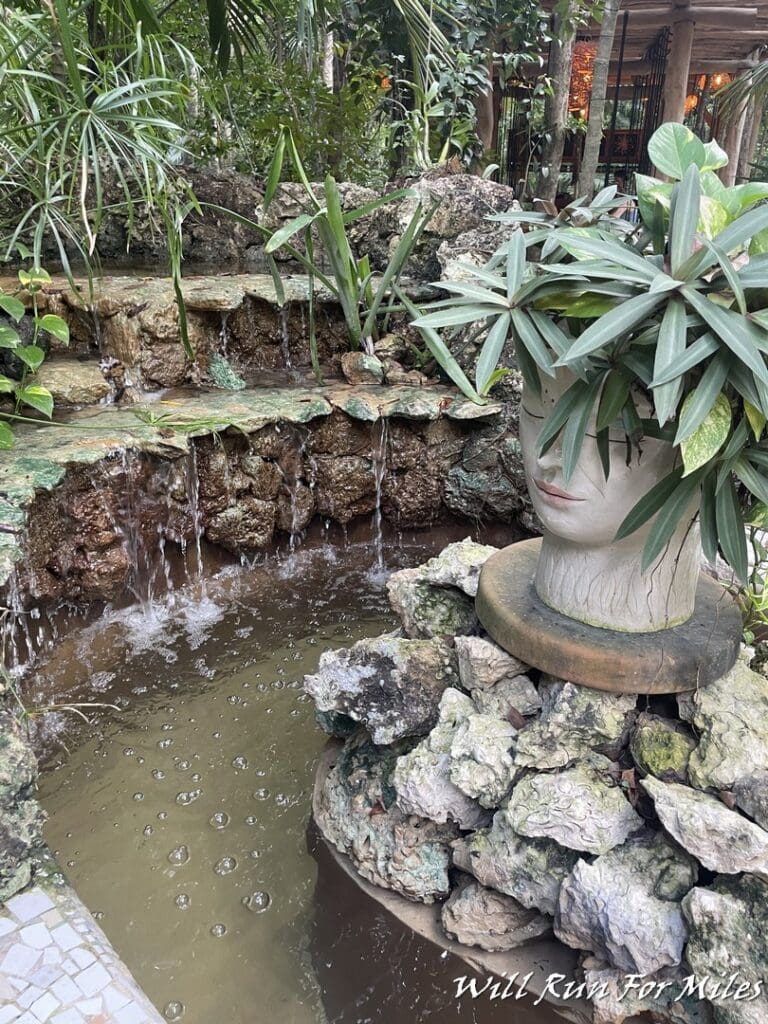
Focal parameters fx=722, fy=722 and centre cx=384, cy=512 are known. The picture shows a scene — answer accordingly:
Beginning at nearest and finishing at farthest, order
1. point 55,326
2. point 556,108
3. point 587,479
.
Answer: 1. point 587,479
2. point 55,326
3. point 556,108

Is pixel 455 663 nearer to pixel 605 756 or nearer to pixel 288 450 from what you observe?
pixel 605 756

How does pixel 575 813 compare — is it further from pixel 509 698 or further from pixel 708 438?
pixel 708 438

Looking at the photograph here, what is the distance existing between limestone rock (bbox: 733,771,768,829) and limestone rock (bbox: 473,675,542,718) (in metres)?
0.46

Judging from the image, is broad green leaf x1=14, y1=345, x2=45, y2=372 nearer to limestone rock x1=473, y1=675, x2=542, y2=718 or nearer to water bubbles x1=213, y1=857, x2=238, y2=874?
water bubbles x1=213, y1=857, x2=238, y2=874

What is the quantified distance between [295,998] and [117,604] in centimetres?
198

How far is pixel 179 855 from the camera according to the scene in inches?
81.0

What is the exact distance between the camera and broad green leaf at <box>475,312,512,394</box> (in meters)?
1.38

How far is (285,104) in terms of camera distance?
19.4 ft

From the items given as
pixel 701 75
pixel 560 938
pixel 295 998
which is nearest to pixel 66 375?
pixel 295 998

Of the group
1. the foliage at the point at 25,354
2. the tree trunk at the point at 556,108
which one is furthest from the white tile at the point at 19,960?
the tree trunk at the point at 556,108

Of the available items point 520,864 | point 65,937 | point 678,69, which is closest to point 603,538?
point 520,864

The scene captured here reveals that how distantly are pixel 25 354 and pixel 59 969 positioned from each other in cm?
254

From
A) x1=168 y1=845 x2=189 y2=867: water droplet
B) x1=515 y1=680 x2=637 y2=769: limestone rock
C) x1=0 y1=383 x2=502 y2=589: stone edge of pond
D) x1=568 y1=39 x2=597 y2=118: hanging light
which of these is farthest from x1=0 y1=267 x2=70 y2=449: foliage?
x1=568 y1=39 x2=597 y2=118: hanging light

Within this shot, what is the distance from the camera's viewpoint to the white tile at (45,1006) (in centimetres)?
137
